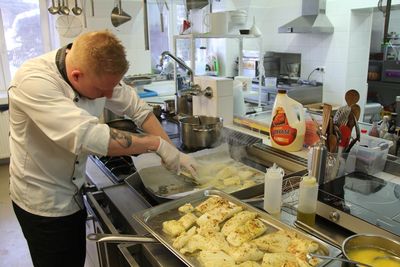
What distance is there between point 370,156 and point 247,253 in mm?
672

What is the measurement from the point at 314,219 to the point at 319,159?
7.3 inches

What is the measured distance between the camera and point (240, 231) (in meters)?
0.90

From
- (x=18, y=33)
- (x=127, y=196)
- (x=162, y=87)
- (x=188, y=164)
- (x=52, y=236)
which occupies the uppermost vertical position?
(x=18, y=33)

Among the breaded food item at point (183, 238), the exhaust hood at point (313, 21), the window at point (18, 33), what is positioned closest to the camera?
the breaded food item at point (183, 238)

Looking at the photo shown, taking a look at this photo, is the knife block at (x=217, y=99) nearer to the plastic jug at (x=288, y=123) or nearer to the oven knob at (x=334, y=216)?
the plastic jug at (x=288, y=123)

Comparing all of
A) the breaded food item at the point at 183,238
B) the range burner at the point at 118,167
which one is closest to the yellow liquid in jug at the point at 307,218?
the breaded food item at the point at 183,238

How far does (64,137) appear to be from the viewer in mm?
977

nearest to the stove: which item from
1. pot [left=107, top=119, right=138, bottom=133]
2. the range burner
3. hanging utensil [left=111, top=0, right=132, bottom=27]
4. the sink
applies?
the range burner

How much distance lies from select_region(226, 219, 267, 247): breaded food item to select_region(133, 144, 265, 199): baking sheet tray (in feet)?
0.92

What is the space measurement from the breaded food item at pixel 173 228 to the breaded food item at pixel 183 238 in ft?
0.05

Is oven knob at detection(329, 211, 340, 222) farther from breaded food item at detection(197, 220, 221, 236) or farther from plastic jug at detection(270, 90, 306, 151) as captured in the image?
plastic jug at detection(270, 90, 306, 151)

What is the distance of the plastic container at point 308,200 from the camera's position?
3.13ft

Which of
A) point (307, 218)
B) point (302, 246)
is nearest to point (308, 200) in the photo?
point (307, 218)

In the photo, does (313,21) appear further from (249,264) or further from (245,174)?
(249,264)
